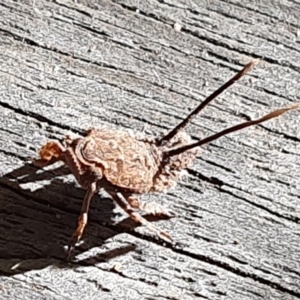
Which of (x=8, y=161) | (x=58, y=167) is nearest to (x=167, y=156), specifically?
(x=58, y=167)

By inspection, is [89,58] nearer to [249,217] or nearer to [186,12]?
[186,12]

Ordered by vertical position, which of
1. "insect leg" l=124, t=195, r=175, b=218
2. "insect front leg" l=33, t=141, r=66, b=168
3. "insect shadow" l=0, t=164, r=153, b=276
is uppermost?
"insect front leg" l=33, t=141, r=66, b=168

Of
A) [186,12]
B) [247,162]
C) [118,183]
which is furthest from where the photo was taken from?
[186,12]

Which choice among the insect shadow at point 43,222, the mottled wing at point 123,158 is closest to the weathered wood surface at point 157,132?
the insect shadow at point 43,222

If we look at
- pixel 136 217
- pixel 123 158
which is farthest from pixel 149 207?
pixel 123 158

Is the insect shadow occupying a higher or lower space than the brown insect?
lower

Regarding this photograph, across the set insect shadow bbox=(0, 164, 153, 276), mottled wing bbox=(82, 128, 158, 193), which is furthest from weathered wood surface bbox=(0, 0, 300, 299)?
mottled wing bbox=(82, 128, 158, 193)

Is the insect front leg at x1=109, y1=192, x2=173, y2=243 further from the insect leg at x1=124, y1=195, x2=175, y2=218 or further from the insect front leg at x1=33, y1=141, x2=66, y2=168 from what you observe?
the insect front leg at x1=33, y1=141, x2=66, y2=168
